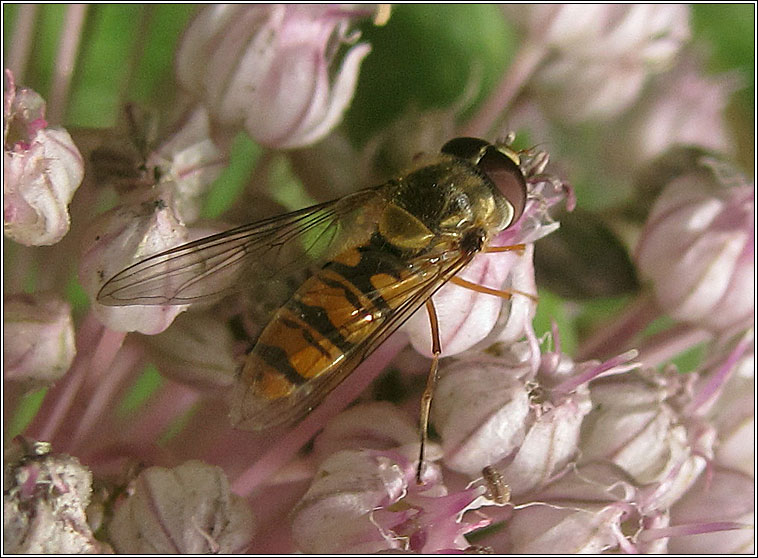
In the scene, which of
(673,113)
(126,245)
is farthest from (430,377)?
(673,113)

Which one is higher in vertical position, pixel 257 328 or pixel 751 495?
pixel 257 328

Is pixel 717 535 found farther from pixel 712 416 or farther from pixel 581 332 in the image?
pixel 581 332

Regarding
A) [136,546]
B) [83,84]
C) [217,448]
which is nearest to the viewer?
[136,546]

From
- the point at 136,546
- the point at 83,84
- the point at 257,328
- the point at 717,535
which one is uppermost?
the point at 83,84

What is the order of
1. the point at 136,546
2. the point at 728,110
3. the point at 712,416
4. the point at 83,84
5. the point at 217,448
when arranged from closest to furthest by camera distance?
the point at 136,546, the point at 217,448, the point at 712,416, the point at 83,84, the point at 728,110

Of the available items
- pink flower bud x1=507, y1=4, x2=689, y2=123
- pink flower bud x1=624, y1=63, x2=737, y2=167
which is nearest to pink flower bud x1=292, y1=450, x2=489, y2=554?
pink flower bud x1=507, y1=4, x2=689, y2=123

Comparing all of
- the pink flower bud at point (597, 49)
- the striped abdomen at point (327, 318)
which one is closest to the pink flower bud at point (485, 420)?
the striped abdomen at point (327, 318)

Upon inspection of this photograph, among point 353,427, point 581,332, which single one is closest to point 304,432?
point 353,427

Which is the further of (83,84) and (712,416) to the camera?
(83,84)
